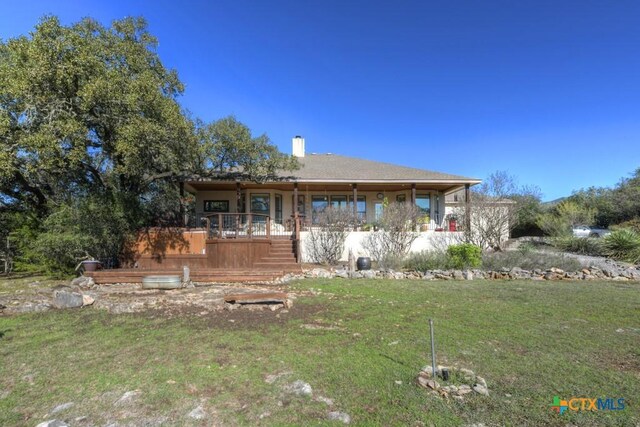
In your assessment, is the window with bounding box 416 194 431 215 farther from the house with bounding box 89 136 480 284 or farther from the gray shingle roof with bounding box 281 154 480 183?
the gray shingle roof with bounding box 281 154 480 183

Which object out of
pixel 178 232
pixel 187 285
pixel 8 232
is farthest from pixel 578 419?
pixel 8 232

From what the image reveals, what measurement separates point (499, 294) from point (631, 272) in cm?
590

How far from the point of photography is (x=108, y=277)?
31.2ft

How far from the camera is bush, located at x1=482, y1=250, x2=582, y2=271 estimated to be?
426 inches

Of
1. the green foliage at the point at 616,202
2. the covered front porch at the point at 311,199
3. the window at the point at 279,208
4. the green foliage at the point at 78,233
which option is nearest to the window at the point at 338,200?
the covered front porch at the point at 311,199

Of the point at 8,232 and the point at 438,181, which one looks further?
the point at 438,181

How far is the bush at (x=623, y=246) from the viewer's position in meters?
12.4

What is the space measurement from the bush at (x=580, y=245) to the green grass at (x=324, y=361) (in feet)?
30.2

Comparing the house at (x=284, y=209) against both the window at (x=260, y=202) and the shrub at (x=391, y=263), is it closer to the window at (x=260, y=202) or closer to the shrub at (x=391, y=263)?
the window at (x=260, y=202)

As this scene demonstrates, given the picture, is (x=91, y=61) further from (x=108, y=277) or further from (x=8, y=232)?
(x=8, y=232)

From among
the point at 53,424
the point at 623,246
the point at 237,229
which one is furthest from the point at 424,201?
the point at 53,424

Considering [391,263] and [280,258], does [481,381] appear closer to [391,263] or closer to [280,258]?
[391,263]

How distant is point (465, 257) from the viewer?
37.7 ft

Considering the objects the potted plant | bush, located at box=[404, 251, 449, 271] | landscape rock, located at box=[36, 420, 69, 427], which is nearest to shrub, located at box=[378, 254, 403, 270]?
bush, located at box=[404, 251, 449, 271]
